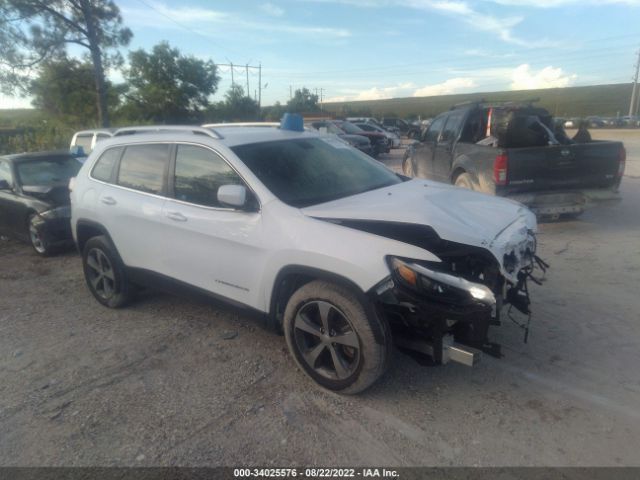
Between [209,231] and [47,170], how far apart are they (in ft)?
16.8

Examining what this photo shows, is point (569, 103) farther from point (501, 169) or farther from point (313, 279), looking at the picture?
point (313, 279)

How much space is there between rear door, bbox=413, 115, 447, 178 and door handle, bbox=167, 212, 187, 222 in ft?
21.8

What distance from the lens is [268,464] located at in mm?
2609

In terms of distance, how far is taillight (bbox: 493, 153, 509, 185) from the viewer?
6.86 m

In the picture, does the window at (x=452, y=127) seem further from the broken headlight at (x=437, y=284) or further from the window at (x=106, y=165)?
the broken headlight at (x=437, y=284)

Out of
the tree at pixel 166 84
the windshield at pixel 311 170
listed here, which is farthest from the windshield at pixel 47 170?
the tree at pixel 166 84

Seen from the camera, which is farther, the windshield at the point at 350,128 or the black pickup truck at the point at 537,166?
the windshield at the point at 350,128

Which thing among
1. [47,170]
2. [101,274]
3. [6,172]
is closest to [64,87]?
[6,172]

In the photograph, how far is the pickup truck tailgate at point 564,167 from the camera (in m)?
6.91

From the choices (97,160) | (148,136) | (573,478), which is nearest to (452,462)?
(573,478)

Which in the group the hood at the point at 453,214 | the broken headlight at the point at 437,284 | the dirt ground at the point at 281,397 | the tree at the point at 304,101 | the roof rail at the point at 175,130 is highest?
the tree at the point at 304,101

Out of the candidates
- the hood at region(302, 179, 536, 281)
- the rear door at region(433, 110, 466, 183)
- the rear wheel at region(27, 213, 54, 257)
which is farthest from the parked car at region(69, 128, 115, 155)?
the hood at region(302, 179, 536, 281)

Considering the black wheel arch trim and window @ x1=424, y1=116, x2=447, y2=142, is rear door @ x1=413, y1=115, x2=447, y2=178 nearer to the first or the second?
window @ x1=424, y1=116, x2=447, y2=142

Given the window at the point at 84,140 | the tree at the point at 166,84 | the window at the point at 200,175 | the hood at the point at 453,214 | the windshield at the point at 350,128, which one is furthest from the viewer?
the tree at the point at 166,84
